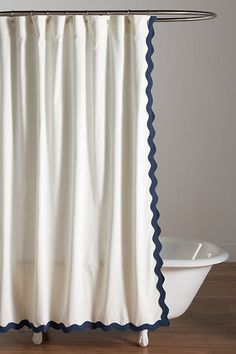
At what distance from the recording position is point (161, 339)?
4031 millimetres

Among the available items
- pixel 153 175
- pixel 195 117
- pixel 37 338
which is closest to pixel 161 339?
pixel 37 338

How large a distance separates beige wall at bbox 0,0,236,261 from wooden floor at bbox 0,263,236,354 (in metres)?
1.25

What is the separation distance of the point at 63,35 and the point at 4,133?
50 cm

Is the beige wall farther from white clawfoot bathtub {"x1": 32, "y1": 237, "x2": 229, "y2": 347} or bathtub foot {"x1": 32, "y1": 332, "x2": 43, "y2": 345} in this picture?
bathtub foot {"x1": 32, "y1": 332, "x2": 43, "y2": 345}

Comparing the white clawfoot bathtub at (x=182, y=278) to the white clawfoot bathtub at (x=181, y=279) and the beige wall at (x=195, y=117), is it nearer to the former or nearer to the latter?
the white clawfoot bathtub at (x=181, y=279)

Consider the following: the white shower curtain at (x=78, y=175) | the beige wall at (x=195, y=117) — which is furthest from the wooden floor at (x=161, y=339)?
the beige wall at (x=195, y=117)

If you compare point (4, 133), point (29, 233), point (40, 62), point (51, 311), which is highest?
point (40, 62)

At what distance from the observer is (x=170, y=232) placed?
5.70 m

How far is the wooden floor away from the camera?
3887mm

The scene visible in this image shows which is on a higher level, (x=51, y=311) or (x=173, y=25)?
(x=173, y=25)

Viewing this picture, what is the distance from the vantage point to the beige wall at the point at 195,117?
5.49 meters

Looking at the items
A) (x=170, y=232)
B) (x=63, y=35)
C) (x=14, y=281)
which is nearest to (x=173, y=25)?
(x=170, y=232)

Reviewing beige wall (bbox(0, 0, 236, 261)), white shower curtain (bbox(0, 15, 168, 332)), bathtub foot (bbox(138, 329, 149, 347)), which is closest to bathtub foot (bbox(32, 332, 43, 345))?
white shower curtain (bbox(0, 15, 168, 332))

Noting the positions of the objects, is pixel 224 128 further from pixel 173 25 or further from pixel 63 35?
pixel 63 35
